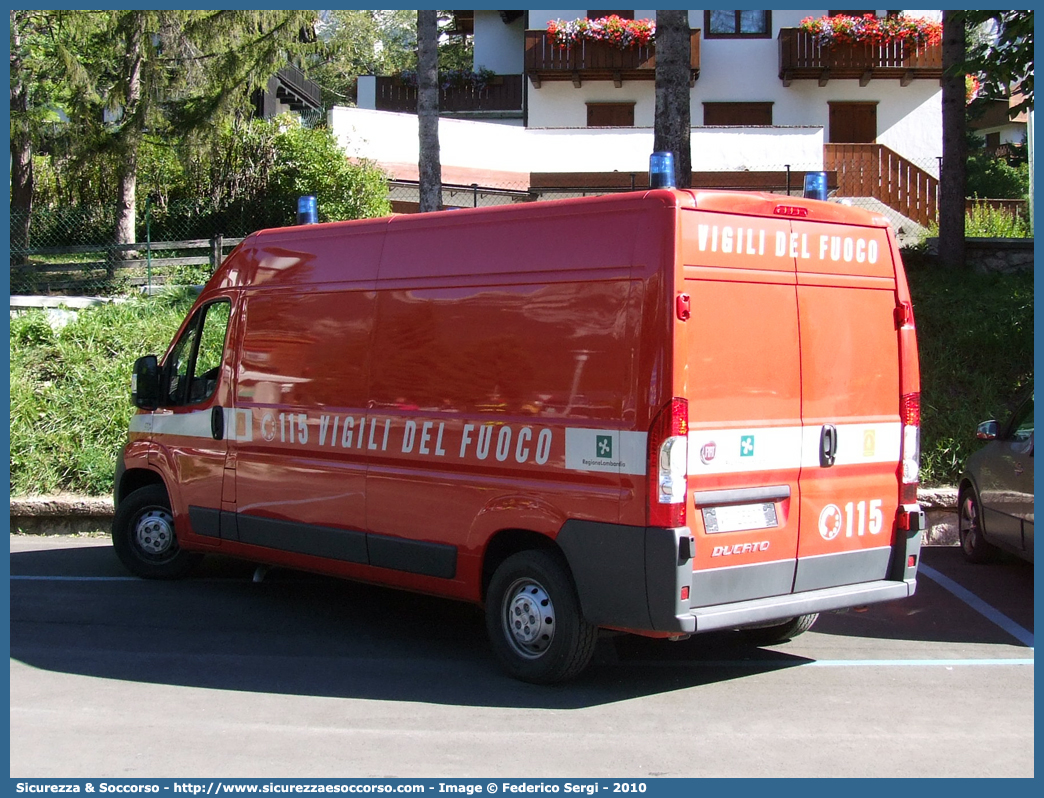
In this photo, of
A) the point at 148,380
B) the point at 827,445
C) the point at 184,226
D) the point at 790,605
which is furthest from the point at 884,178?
the point at 790,605

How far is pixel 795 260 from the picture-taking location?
6.02 m

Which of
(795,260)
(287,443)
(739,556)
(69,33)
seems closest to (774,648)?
(739,556)

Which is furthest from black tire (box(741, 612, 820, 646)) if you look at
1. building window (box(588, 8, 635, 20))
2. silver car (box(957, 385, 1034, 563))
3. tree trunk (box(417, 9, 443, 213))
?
building window (box(588, 8, 635, 20))

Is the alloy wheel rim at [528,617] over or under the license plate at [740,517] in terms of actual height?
under

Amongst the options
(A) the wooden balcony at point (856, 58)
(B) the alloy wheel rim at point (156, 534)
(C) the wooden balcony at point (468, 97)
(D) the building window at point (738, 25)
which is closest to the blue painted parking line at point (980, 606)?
(B) the alloy wheel rim at point (156, 534)

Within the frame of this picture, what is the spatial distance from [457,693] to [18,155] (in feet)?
60.4

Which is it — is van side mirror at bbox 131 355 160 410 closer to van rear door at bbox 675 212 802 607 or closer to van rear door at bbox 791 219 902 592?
van rear door at bbox 675 212 802 607

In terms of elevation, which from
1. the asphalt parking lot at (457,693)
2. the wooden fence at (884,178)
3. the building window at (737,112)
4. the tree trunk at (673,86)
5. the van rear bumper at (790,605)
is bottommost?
the asphalt parking lot at (457,693)

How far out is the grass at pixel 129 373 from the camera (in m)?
11.2

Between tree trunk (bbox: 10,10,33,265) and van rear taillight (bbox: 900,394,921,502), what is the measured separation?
15.5 metres

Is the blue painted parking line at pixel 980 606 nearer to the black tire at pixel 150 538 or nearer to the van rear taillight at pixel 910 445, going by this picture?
the van rear taillight at pixel 910 445

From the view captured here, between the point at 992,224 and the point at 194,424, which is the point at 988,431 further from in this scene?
the point at 992,224

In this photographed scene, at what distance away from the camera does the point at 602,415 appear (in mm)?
5668

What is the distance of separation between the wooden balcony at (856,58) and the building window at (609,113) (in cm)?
438
